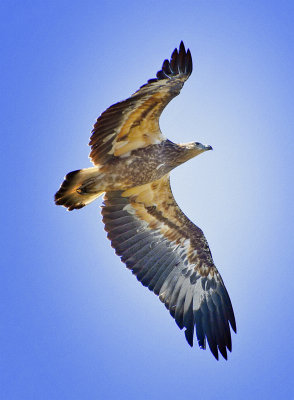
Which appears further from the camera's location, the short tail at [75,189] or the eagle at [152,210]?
the short tail at [75,189]

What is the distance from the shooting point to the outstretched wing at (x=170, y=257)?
432 inches

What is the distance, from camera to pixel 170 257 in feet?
37.9

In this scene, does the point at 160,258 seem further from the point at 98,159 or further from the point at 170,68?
the point at 170,68

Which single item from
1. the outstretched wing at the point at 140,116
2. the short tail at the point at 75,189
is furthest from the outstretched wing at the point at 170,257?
the outstretched wing at the point at 140,116

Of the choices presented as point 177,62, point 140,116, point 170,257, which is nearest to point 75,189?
point 140,116

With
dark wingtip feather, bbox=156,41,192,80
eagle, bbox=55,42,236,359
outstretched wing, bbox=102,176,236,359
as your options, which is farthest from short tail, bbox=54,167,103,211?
dark wingtip feather, bbox=156,41,192,80

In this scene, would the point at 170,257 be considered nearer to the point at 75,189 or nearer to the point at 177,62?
the point at 75,189

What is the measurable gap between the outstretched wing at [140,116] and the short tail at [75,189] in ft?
0.94

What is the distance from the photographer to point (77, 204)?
10750 millimetres

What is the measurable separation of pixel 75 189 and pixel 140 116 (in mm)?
1620

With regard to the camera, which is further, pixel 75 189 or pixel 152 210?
pixel 152 210

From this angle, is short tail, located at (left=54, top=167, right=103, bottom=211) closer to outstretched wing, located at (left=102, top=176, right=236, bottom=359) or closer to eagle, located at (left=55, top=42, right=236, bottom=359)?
eagle, located at (left=55, top=42, right=236, bottom=359)

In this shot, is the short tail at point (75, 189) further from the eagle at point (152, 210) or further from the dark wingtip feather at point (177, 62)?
the dark wingtip feather at point (177, 62)

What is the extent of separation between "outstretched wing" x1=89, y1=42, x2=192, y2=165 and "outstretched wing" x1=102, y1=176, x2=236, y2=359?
0.93m
